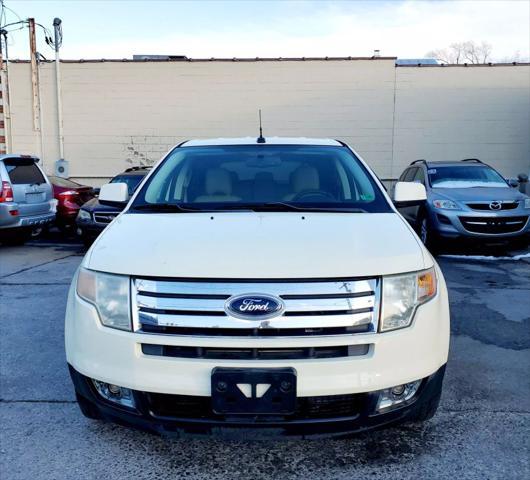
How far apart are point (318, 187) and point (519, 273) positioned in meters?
4.76

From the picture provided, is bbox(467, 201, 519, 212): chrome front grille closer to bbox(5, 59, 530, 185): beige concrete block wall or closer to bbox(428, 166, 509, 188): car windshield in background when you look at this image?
bbox(428, 166, 509, 188): car windshield in background

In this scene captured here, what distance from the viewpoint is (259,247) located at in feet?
7.93

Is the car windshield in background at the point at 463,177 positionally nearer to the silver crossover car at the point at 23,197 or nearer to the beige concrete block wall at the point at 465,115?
the beige concrete block wall at the point at 465,115

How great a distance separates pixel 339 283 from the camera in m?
2.24

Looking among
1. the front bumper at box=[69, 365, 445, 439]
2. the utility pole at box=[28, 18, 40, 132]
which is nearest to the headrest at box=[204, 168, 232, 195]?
the front bumper at box=[69, 365, 445, 439]

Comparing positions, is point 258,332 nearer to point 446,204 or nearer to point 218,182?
point 218,182

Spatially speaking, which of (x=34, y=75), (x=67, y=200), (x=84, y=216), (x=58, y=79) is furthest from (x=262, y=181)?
(x=34, y=75)

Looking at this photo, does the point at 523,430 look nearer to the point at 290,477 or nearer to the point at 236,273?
the point at 290,477

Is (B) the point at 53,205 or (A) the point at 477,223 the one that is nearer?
(A) the point at 477,223

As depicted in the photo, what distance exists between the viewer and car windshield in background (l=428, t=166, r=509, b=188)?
8.98m

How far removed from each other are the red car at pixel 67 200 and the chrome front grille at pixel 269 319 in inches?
348

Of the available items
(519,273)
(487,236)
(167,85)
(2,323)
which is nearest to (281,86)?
(167,85)

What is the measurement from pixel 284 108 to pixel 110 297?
12.9 meters

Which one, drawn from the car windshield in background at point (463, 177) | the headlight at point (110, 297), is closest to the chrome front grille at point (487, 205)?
the car windshield in background at point (463, 177)
